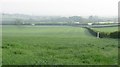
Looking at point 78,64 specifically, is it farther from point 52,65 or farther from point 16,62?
point 16,62

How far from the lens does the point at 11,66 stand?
43.3 ft

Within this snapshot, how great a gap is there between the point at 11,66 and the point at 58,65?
2189 millimetres

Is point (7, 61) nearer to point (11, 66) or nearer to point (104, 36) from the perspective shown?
point (11, 66)

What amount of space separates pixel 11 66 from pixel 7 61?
3.50ft

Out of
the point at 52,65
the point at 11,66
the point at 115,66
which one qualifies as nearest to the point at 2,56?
the point at 11,66

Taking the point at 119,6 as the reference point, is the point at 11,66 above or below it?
below

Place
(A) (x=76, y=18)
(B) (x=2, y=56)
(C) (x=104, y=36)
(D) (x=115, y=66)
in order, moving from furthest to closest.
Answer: (A) (x=76, y=18) < (C) (x=104, y=36) < (B) (x=2, y=56) < (D) (x=115, y=66)

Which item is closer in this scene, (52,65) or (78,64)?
(52,65)

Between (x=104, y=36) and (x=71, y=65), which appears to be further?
(x=104, y=36)

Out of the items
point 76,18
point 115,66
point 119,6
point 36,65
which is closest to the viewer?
point 36,65

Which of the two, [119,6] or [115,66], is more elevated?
[119,6]

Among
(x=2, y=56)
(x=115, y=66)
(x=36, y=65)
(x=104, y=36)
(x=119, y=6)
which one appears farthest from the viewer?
(x=104, y=36)

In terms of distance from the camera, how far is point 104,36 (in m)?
46.3

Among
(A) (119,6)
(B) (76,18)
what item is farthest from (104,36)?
(B) (76,18)
